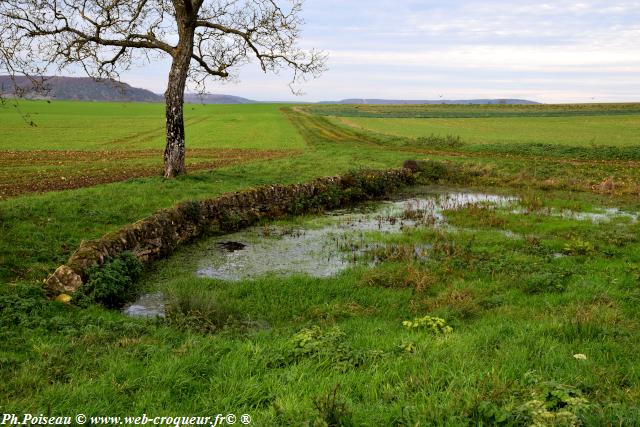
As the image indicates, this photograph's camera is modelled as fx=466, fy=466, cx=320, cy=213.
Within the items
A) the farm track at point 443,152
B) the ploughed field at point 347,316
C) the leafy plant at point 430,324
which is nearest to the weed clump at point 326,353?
the ploughed field at point 347,316

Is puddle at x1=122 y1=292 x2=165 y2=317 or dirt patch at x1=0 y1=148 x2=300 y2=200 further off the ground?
dirt patch at x1=0 y1=148 x2=300 y2=200

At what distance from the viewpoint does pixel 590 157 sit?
107ft

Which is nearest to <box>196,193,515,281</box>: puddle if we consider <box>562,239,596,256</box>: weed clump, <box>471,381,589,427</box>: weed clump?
<box>562,239,596,256</box>: weed clump

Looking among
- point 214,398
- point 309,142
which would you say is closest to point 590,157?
point 309,142

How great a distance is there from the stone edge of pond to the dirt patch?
817cm

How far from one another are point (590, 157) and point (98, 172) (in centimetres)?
3144

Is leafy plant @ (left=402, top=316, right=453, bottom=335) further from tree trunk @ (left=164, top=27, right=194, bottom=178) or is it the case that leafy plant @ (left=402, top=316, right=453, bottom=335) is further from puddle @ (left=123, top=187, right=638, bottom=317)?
tree trunk @ (left=164, top=27, right=194, bottom=178)

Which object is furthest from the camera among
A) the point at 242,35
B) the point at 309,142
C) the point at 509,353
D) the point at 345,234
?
the point at 309,142

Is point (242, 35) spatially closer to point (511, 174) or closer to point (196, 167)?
point (196, 167)

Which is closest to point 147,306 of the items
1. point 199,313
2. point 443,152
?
point 199,313

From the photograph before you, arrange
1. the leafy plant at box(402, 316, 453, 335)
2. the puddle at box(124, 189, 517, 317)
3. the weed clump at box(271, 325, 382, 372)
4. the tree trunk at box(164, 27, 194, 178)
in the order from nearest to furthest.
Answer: the weed clump at box(271, 325, 382, 372) → the leafy plant at box(402, 316, 453, 335) → the puddle at box(124, 189, 517, 317) → the tree trunk at box(164, 27, 194, 178)

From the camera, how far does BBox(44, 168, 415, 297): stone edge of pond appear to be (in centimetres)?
876

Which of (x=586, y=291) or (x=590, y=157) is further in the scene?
(x=590, y=157)

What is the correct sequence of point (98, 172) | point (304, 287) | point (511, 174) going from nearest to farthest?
point (304, 287) < point (98, 172) < point (511, 174)
